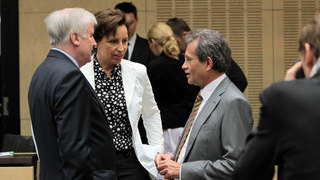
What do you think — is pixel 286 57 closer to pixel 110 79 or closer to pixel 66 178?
pixel 110 79

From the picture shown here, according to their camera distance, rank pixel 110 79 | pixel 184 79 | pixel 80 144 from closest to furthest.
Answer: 1. pixel 80 144
2. pixel 110 79
3. pixel 184 79

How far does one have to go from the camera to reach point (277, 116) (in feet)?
6.29

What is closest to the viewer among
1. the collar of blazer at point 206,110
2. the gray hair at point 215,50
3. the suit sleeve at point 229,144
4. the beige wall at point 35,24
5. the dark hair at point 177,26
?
the suit sleeve at point 229,144

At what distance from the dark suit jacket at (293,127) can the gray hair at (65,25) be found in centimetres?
138

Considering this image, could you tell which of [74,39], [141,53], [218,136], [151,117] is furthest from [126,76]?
[141,53]

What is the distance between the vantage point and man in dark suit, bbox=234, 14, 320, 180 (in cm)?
189

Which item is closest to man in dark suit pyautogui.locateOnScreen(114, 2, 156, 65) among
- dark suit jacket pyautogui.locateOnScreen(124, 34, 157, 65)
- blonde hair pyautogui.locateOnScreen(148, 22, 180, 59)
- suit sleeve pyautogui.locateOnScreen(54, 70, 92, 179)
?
dark suit jacket pyautogui.locateOnScreen(124, 34, 157, 65)

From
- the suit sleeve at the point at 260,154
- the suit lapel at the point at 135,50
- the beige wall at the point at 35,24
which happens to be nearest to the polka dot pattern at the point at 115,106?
the suit sleeve at the point at 260,154

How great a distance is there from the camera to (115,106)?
3.83 m

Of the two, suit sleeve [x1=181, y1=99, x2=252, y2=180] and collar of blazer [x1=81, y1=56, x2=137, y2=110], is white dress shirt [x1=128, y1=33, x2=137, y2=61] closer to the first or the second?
collar of blazer [x1=81, y1=56, x2=137, y2=110]

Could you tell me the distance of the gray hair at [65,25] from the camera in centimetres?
302

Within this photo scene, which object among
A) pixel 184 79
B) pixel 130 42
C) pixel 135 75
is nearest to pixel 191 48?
pixel 135 75

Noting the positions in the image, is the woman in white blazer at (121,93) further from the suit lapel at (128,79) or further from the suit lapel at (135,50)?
the suit lapel at (135,50)

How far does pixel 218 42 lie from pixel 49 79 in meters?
1.01
